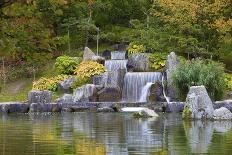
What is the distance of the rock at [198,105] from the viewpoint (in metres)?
19.6

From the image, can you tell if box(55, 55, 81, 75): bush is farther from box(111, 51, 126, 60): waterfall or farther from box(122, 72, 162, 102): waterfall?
box(122, 72, 162, 102): waterfall

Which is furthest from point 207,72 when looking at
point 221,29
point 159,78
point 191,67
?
point 221,29

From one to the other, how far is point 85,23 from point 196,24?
722 centimetres

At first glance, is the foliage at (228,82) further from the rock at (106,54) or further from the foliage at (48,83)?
the foliage at (48,83)

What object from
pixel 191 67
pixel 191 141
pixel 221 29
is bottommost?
pixel 191 141

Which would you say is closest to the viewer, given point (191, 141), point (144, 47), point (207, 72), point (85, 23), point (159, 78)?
point (191, 141)

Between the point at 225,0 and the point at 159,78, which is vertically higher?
the point at 225,0

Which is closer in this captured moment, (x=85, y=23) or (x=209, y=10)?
(x=209, y=10)

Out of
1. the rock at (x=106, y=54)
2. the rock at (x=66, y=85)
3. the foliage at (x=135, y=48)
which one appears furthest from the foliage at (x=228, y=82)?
the rock at (x=66, y=85)

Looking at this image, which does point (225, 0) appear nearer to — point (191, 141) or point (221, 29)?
point (221, 29)

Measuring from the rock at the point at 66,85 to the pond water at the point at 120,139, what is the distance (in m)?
14.0

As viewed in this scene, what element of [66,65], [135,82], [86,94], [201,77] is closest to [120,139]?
[201,77]

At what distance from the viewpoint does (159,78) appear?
97.4ft

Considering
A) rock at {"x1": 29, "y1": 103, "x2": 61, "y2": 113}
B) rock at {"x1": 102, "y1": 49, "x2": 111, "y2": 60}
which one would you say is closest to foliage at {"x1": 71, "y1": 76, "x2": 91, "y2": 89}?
rock at {"x1": 29, "y1": 103, "x2": 61, "y2": 113}
